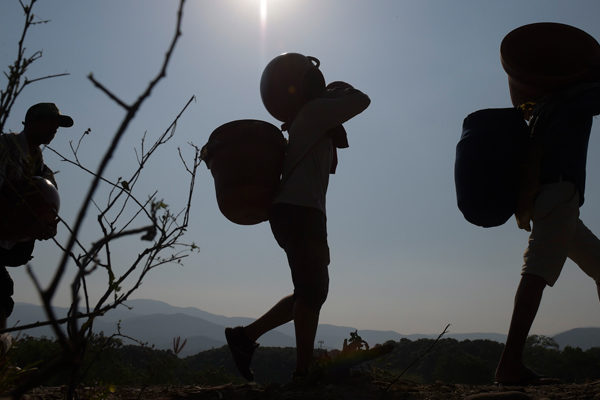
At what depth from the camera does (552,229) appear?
9.15 feet

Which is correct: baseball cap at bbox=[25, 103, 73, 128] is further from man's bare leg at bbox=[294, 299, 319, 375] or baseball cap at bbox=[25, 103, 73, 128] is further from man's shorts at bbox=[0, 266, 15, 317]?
man's bare leg at bbox=[294, 299, 319, 375]

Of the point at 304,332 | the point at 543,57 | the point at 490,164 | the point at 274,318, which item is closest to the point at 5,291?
the point at 274,318

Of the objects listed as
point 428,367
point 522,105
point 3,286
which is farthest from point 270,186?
point 428,367

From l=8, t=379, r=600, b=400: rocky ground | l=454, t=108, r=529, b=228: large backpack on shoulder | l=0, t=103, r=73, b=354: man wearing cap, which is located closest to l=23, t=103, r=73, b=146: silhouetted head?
l=0, t=103, r=73, b=354: man wearing cap

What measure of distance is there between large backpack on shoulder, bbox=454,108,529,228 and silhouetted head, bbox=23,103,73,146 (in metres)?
3.15

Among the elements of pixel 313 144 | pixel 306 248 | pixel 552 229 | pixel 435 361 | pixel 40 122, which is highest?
pixel 40 122

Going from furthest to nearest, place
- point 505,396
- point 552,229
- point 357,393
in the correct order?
point 552,229 < point 357,393 < point 505,396

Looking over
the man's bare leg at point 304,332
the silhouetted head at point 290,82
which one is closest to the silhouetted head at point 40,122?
the silhouetted head at point 290,82

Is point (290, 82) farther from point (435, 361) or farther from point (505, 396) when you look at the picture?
point (435, 361)

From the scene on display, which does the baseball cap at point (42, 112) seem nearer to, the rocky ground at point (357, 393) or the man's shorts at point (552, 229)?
the rocky ground at point (357, 393)

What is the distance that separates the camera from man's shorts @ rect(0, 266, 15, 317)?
3264mm

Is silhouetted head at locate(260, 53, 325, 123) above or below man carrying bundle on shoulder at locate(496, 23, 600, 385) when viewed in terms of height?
above

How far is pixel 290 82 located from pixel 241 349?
2.07 meters

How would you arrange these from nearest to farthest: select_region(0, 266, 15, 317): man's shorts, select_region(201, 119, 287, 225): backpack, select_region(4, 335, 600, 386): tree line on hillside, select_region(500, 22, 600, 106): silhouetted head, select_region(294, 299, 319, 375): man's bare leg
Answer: select_region(294, 299, 319, 375): man's bare leg
select_region(201, 119, 287, 225): backpack
select_region(500, 22, 600, 106): silhouetted head
select_region(0, 266, 15, 317): man's shorts
select_region(4, 335, 600, 386): tree line on hillside
